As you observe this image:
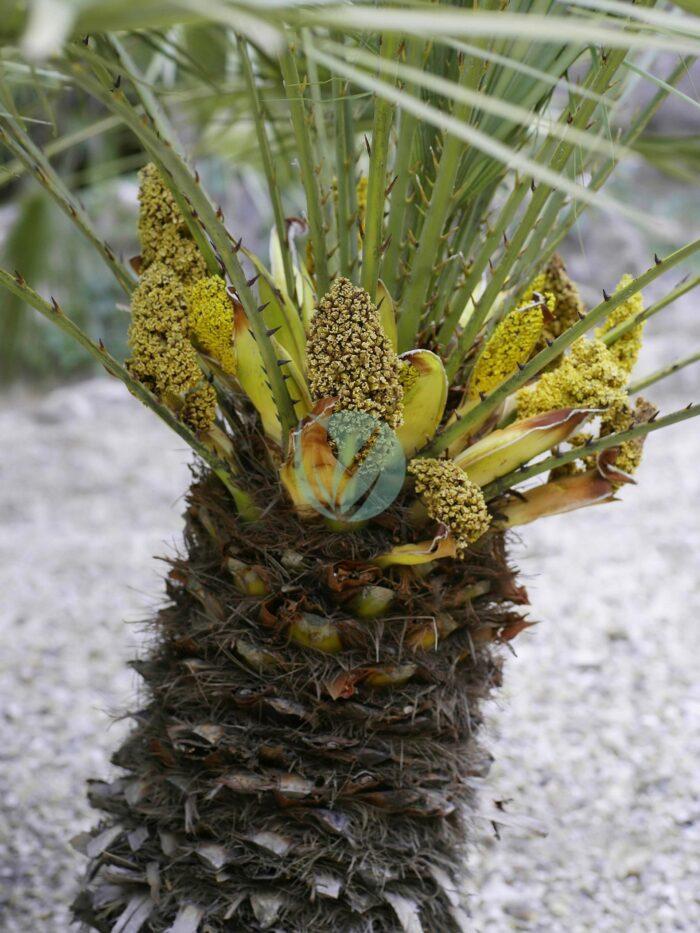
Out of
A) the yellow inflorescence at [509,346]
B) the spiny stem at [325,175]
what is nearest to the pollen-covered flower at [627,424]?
the yellow inflorescence at [509,346]

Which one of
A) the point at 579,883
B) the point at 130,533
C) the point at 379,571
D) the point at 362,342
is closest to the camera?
the point at 362,342

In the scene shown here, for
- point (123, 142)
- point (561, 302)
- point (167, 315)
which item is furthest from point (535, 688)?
point (123, 142)

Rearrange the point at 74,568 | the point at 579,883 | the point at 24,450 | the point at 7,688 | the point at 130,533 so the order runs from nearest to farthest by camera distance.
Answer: the point at 579,883
the point at 7,688
the point at 74,568
the point at 130,533
the point at 24,450

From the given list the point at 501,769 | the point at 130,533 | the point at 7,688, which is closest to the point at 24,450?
the point at 130,533

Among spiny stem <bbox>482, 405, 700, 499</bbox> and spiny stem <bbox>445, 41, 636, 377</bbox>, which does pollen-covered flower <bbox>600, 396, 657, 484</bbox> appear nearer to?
spiny stem <bbox>482, 405, 700, 499</bbox>

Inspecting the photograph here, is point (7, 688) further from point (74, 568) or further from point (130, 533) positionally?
point (130, 533)

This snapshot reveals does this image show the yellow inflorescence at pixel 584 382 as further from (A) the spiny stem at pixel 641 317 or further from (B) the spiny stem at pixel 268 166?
(B) the spiny stem at pixel 268 166

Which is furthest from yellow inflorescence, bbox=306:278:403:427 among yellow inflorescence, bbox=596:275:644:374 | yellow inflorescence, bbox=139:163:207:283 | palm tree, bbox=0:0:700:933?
yellow inflorescence, bbox=596:275:644:374
